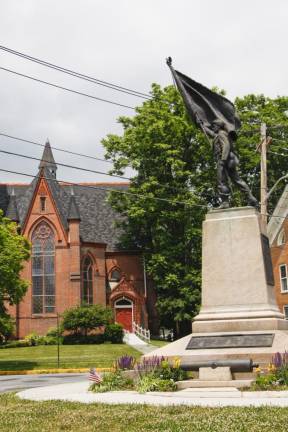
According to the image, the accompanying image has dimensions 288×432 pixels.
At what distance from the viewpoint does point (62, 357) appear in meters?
34.1

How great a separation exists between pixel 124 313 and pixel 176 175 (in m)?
16.2

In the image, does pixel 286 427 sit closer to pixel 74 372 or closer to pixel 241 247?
pixel 241 247

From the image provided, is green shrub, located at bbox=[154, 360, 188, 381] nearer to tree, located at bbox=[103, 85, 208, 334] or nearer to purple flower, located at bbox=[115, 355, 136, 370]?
purple flower, located at bbox=[115, 355, 136, 370]

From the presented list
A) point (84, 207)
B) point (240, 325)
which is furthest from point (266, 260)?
point (84, 207)

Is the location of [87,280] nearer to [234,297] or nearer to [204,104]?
[204,104]

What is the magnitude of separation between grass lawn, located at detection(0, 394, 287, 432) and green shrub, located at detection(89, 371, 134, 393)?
2.65 meters

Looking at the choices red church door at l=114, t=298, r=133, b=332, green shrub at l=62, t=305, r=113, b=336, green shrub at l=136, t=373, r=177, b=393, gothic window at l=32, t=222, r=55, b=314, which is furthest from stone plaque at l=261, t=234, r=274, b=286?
red church door at l=114, t=298, r=133, b=332

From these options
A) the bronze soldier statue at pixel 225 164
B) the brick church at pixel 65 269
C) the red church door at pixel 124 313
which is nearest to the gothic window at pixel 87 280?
the brick church at pixel 65 269

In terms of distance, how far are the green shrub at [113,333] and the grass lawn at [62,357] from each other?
479 centimetres

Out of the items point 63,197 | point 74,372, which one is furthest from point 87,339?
point 74,372

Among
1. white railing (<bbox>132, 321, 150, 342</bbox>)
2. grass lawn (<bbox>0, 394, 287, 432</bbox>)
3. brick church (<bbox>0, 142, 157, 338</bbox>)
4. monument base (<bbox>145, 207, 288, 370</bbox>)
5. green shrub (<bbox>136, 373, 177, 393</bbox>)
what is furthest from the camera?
brick church (<bbox>0, 142, 157, 338</bbox>)

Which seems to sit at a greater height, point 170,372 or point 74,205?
point 74,205

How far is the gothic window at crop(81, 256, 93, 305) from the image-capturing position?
51.5 meters

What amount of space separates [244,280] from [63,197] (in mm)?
42777
